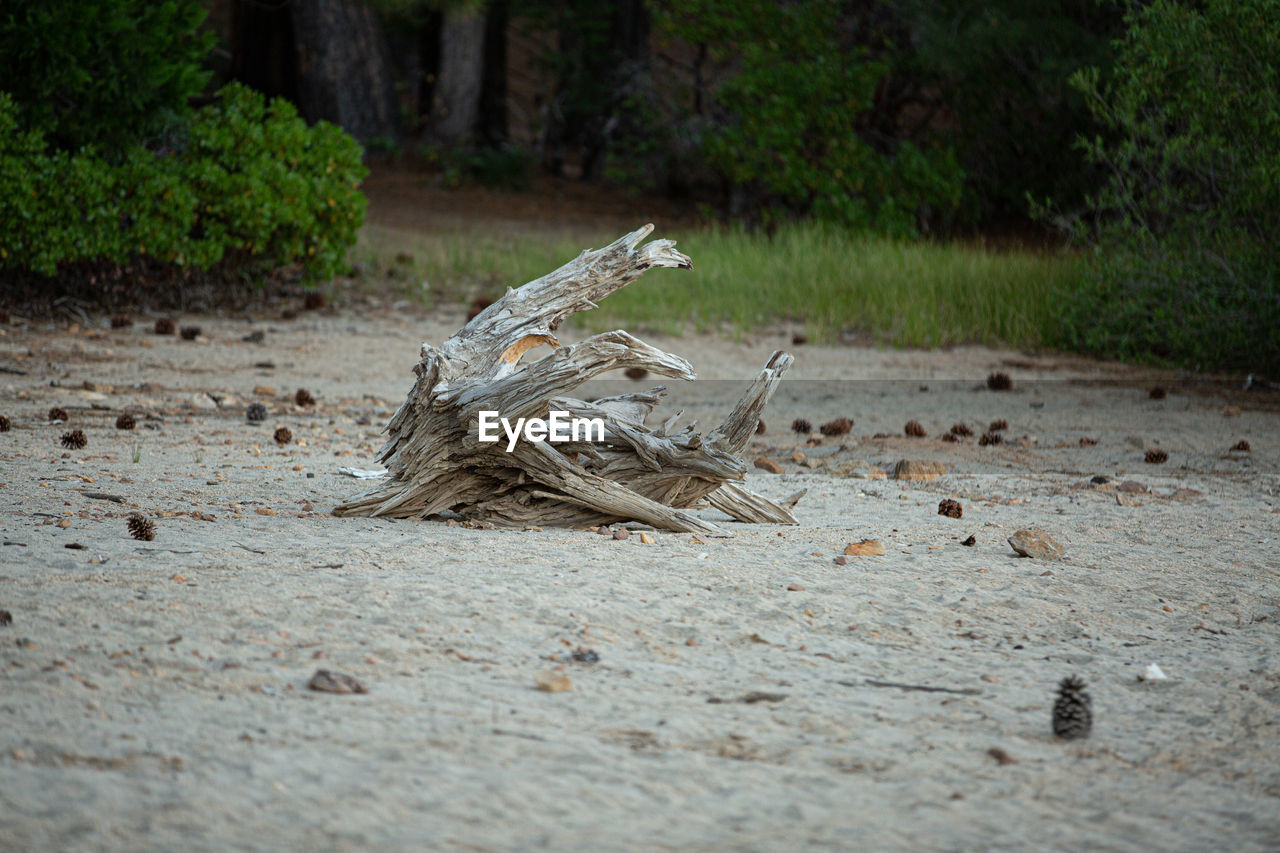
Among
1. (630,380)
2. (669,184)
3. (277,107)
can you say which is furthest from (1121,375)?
(669,184)

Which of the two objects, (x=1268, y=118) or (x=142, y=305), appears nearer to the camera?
(x=1268, y=118)

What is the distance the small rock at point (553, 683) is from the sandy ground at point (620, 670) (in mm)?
37

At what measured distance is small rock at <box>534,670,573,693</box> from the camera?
8.92 ft

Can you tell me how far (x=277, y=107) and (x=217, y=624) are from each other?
27.6 ft

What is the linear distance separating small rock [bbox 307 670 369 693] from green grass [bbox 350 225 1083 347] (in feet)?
24.4

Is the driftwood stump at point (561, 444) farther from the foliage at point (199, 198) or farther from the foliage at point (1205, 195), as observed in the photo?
the foliage at point (199, 198)

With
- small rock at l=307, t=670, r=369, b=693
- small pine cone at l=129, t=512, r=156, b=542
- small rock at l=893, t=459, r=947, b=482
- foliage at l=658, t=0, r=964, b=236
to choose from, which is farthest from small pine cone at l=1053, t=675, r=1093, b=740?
foliage at l=658, t=0, r=964, b=236

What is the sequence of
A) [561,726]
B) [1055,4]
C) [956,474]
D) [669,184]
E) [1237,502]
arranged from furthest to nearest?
1. [669,184]
2. [1055,4]
3. [956,474]
4. [1237,502]
5. [561,726]

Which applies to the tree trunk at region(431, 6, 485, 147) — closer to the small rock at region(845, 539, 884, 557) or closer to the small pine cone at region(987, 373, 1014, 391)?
the small pine cone at region(987, 373, 1014, 391)

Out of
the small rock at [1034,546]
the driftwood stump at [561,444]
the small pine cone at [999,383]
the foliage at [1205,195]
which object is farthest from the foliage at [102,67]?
the small rock at [1034,546]

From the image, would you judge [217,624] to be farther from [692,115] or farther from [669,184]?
[669,184]

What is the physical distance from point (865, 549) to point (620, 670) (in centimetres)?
141

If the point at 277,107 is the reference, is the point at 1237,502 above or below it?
below

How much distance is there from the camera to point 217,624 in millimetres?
2939
